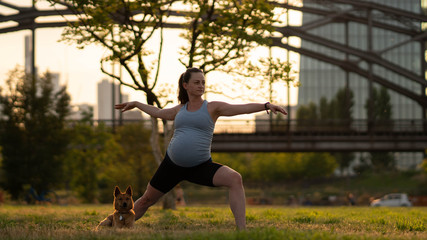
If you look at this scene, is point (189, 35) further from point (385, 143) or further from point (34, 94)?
point (385, 143)

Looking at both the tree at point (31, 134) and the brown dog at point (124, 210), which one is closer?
the brown dog at point (124, 210)

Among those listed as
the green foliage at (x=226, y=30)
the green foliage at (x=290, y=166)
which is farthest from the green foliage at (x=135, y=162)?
the green foliage at (x=290, y=166)

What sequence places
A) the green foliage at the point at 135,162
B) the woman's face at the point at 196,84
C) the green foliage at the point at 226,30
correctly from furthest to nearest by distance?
the green foliage at the point at 135,162 → the green foliage at the point at 226,30 → the woman's face at the point at 196,84

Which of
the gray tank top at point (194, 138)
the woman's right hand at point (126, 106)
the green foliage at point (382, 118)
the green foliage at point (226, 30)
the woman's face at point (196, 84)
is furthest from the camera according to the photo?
the green foliage at point (382, 118)

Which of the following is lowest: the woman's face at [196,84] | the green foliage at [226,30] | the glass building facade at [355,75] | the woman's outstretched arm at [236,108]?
the woman's outstretched arm at [236,108]

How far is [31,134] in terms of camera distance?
2545 centimetres

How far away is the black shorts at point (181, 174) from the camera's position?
5.75m

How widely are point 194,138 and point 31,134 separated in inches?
831

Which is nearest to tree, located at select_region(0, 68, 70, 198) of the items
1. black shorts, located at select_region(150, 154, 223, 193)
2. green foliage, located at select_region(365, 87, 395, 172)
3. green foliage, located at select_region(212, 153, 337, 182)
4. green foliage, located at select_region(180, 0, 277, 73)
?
green foliage, located at select_region(180, 0, 277, 73)

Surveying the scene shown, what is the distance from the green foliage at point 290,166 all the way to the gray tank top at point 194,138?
4858cm

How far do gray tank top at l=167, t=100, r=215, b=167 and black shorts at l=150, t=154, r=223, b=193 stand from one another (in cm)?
7

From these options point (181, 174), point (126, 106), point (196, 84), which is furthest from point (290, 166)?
point (196, 84)

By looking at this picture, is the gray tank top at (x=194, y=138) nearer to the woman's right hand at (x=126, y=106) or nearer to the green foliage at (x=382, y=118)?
the woman's right hand at (x=126, y=106)

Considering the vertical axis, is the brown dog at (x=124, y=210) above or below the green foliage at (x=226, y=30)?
below
